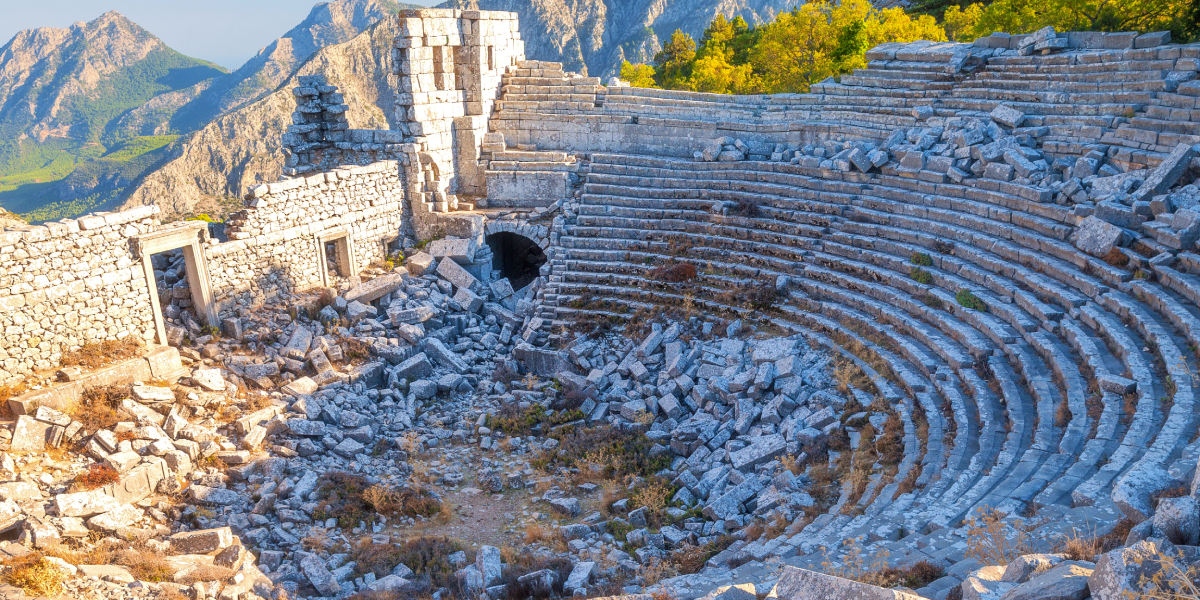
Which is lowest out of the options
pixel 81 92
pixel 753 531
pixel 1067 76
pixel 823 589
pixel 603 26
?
pixel 753 531

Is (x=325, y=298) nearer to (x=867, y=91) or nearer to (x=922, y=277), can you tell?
(x=922, y=277)

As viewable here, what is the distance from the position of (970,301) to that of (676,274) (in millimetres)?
5427

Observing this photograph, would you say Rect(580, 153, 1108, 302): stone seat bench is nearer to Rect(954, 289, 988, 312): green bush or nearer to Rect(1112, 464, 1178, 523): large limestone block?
Rect(954, 289, 988, 312): green bush

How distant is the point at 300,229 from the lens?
1597 centimetres

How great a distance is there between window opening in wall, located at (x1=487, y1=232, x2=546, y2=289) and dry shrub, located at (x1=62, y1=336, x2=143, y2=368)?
28.0 ft

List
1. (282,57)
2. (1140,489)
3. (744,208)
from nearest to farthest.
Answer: (1140,489)
(744,208)
(282,57)

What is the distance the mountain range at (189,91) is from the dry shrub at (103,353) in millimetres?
33791

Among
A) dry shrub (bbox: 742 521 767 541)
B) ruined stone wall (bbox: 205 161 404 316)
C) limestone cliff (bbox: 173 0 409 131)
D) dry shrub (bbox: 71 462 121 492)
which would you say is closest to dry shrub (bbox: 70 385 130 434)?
dry shrub (bbox: 71 462 121 492)

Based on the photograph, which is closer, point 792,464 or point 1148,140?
point 792,464

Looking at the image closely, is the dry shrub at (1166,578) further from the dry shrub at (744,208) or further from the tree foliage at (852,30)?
the tree foliage at (852,30)

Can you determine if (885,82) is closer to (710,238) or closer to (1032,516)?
(710,238)

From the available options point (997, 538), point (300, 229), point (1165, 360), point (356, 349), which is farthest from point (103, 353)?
point (1165, 360)

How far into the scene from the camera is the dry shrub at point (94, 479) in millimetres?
9996

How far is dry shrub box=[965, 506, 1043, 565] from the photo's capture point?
5.68 metres
